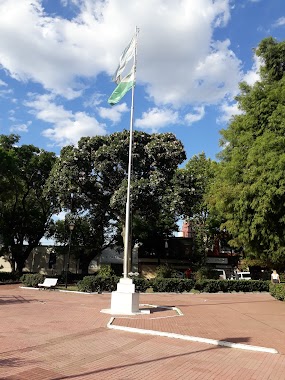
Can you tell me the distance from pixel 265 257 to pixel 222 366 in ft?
45.5

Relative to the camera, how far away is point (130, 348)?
8.23m

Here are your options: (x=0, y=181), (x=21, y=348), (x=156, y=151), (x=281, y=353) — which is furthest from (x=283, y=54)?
(x=0, y=181)

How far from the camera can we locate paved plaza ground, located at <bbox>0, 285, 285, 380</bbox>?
6434 mm

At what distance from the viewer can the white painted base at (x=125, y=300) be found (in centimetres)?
1366

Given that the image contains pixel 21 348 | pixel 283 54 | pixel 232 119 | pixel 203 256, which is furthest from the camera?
pixel 203 256

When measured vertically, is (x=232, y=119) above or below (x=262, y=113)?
above

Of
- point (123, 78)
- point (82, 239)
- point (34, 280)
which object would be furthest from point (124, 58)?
point (82, 239)

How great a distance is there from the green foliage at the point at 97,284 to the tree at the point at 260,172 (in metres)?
8.10

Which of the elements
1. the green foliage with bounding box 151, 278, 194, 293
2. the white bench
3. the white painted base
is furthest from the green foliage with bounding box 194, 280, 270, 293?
the white painted base

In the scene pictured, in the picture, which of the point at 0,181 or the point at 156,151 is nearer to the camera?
the point at 156,151

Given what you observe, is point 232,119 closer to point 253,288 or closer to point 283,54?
point 283,54

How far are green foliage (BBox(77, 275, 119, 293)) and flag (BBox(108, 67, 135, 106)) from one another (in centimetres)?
1137

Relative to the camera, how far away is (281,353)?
26.9ft

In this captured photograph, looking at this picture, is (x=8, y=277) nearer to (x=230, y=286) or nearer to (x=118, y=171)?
(x=118, y=171)
